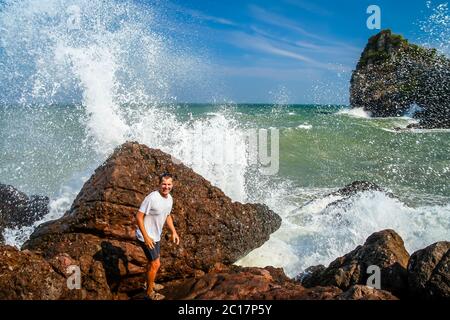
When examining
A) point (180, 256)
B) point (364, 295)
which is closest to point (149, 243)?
point (180, 256)

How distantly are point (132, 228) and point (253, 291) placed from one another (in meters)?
2.43

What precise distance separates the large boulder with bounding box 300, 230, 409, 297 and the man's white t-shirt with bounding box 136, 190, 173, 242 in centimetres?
275

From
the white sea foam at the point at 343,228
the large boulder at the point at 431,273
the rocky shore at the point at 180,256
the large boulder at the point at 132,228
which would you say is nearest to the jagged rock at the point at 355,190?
the white sea foam at the point at 343,228

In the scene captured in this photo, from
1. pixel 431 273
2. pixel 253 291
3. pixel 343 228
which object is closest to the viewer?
pixel 253 291

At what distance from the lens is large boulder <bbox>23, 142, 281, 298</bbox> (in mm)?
5695

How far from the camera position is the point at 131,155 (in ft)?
22.3

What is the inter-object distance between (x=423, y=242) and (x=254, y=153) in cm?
1172

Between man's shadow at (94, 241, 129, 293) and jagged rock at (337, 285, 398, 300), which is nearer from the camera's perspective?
jagged rock at (337, 285, 398, 300)

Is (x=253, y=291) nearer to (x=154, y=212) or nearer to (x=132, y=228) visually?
(x=154, y=212)

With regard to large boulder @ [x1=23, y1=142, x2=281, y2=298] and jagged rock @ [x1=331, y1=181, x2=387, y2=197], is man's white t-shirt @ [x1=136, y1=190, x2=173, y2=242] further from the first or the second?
jagged rock @ [x1=331, y1=181, x2=387, y2=197]

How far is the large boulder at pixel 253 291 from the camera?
13.8 ft

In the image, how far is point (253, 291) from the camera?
184 inches

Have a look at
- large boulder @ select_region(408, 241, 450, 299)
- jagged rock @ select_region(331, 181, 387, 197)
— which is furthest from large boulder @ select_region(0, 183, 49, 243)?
jagged rock @ select_region(331, 181, 387, 197)
